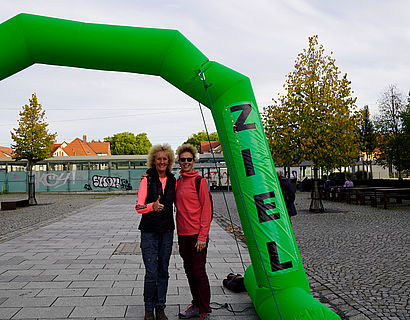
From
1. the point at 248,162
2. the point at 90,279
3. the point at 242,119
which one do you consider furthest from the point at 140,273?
the point at 242,119

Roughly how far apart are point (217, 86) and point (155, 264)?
1922 mm

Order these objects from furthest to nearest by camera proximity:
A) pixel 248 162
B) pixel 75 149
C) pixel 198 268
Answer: pixel 75 149
pixel 198 268
pixel 248 162

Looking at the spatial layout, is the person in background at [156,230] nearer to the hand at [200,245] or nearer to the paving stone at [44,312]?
the hand at [200,245]

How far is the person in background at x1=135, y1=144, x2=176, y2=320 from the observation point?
155 inches

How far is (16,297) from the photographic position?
474 cm

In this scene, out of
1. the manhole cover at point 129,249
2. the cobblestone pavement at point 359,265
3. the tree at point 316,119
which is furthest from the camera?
the tree at point 316,119

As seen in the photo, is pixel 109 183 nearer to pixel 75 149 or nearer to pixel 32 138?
pixel 32 138

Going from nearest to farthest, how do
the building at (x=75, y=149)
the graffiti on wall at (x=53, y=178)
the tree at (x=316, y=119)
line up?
the tree at (x=316, y=119) → the graffiti on wall at (x=53, y=178) → the building at (x=75, y=149)

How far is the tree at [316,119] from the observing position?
14859 mm

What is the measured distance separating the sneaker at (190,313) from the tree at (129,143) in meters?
79.3

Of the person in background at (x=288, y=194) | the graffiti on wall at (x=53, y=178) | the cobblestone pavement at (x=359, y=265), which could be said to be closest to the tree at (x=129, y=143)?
the graffiti on wall at (x=53, y=178)

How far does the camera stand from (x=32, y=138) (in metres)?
21.4

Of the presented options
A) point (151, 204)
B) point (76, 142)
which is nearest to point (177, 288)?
point (151, 204)

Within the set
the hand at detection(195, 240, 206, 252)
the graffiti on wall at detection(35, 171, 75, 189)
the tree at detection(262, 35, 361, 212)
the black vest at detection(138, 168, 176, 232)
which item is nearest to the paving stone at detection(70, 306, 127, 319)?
the black vest at detection(138, 168, 176, 232)
